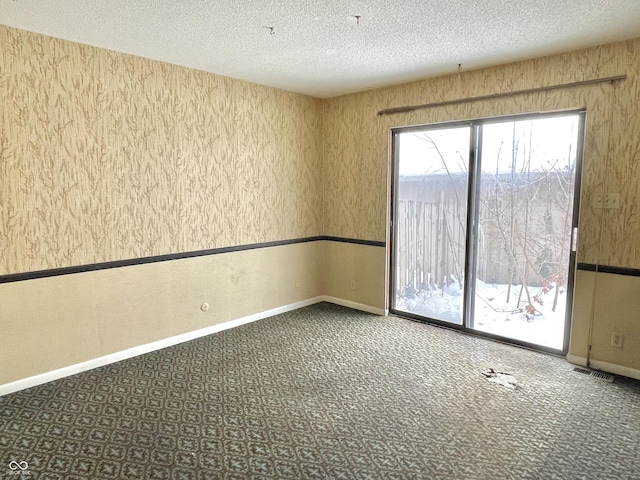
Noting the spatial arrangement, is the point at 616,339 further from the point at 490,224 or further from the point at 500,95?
the point at 500,95

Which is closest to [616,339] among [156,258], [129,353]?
[156,258]

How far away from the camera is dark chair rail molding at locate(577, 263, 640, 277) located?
3092mm

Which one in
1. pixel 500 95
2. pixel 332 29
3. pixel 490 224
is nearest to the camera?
pixel 332 29

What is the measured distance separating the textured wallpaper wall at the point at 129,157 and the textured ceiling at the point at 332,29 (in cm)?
26

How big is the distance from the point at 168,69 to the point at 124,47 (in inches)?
17.5

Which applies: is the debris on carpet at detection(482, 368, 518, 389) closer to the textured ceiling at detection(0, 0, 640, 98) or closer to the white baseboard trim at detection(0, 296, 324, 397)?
the white baseboard trim at detection(0, 296, 324, 397)

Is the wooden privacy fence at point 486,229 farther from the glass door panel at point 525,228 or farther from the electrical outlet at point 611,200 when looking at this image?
the electrical outlet at point 611,200

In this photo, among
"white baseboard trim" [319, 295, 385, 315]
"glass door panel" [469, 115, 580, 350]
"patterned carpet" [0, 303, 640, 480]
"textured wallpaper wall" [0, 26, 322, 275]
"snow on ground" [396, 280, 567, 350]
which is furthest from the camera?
"white baseboard trim" [319, 295, 385, 315]

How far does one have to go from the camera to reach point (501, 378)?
313 centimetres

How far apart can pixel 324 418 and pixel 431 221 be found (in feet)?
8.06

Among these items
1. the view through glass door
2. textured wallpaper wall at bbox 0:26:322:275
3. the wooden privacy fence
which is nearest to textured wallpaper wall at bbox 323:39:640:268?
the view through glass door

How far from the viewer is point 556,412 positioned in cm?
266

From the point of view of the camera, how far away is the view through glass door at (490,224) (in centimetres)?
351

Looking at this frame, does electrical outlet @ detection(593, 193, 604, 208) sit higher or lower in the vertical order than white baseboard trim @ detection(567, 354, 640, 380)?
higher
